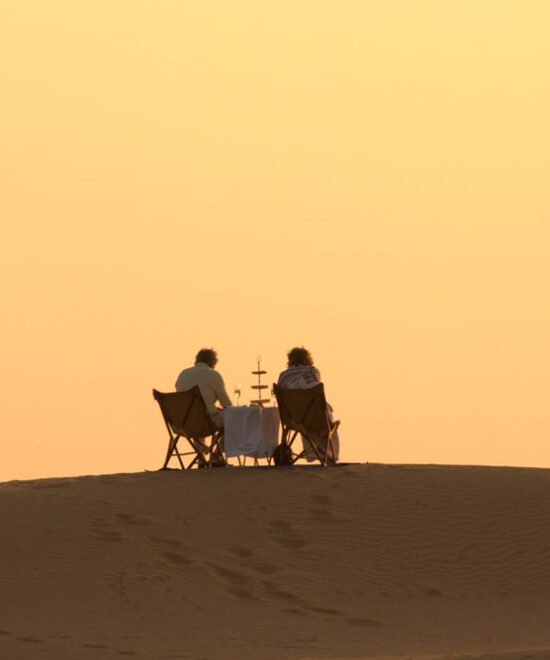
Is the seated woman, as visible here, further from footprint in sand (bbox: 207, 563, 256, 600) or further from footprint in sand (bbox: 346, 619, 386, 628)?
footprint in sand (bbox: 346, 619, 386, 628)

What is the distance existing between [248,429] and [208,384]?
90 centimetres

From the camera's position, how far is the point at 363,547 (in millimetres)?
22281

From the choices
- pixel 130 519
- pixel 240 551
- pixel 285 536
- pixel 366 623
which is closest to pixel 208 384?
pixel 130 519

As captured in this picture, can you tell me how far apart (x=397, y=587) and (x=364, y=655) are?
332 centimetres

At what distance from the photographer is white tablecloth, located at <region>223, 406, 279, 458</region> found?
24.7 m

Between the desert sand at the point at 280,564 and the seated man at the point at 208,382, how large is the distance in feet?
2.58

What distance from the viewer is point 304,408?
24.4m

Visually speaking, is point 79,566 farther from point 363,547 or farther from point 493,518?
point 493,518

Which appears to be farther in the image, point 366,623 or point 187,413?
point 187,413

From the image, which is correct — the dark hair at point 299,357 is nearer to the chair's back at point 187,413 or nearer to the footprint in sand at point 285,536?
the chair's back at point 187,413

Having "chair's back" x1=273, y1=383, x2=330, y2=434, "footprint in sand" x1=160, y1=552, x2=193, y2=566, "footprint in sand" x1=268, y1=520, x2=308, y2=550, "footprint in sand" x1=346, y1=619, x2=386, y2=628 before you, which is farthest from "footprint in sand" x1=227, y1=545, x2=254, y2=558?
"chair's back" x1=273, y1=383, x2=330, y2=434

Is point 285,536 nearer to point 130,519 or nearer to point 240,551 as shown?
point 240,551

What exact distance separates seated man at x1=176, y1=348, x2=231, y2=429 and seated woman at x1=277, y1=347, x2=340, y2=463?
79 centimetres

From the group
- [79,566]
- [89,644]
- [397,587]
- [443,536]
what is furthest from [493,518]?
[89,644]
